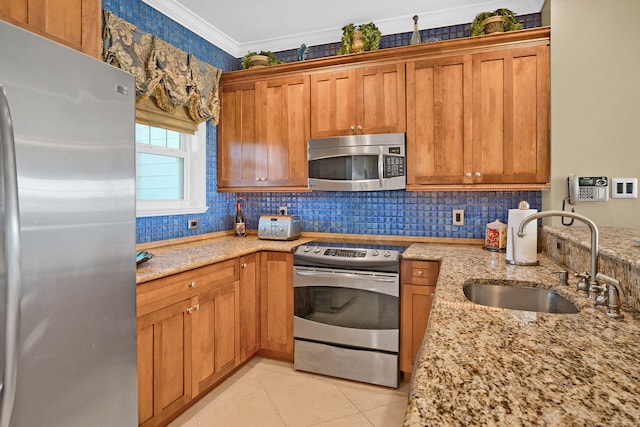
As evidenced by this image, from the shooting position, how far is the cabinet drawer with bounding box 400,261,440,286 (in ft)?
7.65

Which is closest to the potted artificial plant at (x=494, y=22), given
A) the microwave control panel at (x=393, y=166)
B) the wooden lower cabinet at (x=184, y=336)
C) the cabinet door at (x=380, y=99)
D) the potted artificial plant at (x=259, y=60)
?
the cabinet door at (x=380, y=99)

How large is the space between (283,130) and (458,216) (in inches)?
63.4

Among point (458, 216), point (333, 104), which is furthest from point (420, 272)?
point (333, 104)

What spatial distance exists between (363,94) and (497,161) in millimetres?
1107

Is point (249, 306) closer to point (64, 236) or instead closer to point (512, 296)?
point (64, 236)

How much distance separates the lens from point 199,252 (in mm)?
2439

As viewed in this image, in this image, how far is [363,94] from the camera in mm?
2799

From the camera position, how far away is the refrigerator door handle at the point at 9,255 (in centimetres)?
96

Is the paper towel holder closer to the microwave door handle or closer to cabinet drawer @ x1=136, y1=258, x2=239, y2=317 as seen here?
the microwave door handle

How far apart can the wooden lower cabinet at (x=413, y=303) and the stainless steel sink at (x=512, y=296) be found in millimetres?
728

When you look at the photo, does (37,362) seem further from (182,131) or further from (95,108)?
(182,131)

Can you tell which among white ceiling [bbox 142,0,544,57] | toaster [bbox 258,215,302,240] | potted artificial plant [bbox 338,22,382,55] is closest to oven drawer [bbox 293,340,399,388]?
toaster [bbox 258,215,302,240]

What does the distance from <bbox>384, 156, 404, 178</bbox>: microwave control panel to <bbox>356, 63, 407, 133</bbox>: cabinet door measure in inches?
8.7

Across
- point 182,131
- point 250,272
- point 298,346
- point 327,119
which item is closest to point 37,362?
point 250,272
